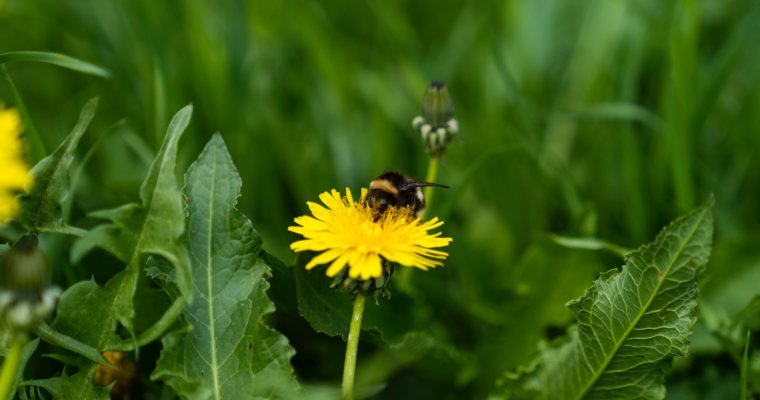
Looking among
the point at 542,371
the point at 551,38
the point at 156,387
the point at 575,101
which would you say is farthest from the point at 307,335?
the point at 551,38

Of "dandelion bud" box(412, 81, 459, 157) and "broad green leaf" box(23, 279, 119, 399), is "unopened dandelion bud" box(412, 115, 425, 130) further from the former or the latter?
"broad green leaf" box(23, 279, 119, 399)

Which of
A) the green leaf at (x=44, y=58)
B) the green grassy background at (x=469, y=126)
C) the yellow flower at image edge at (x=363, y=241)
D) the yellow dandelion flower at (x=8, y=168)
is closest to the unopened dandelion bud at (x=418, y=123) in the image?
the green grassy background at (x=469, y=126)

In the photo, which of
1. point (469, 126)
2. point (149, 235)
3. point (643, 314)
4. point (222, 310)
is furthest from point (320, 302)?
point (469, 126)

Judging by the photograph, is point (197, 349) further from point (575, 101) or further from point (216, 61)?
point (575, 101)

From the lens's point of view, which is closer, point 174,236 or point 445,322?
point 174,236

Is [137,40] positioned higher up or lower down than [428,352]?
higher up

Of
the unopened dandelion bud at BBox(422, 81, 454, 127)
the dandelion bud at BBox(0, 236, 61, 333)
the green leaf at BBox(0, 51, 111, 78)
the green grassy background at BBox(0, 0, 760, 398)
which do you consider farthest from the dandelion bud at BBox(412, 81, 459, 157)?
the dandelion bud at BBox(0, 236, 61, 333)
